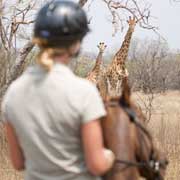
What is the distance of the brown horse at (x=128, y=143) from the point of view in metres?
2.15

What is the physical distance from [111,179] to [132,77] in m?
15.1

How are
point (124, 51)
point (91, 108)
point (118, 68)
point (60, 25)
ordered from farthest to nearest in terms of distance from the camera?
point (124, 51) < point (118, 68) < point (60, 25) < point (91, 108)

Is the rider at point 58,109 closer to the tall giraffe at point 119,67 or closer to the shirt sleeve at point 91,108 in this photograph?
the shirt sleeve at point 91,108

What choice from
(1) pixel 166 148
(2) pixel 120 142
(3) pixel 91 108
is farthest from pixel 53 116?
(1) pixel 166 148

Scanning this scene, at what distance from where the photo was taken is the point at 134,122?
2.21 meters

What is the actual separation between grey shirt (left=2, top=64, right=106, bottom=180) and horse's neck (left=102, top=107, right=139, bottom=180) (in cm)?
13

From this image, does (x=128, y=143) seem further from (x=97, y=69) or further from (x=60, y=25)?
(x=97, y=69)

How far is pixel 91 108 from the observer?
1.95 metres

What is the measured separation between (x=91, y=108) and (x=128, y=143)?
0.97ft

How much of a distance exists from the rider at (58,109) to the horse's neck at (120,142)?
9 cm

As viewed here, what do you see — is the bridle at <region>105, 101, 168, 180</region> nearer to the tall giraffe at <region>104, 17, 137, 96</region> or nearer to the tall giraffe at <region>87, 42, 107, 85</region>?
the tall giraffe at <region>104, 17, 137, 96</region>

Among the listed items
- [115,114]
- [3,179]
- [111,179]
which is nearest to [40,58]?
[115,114]

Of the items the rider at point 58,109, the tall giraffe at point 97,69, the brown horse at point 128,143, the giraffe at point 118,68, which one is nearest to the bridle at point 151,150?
the brown horse at point 128,143

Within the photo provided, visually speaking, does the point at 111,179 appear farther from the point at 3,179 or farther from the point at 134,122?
the point at 3,179
